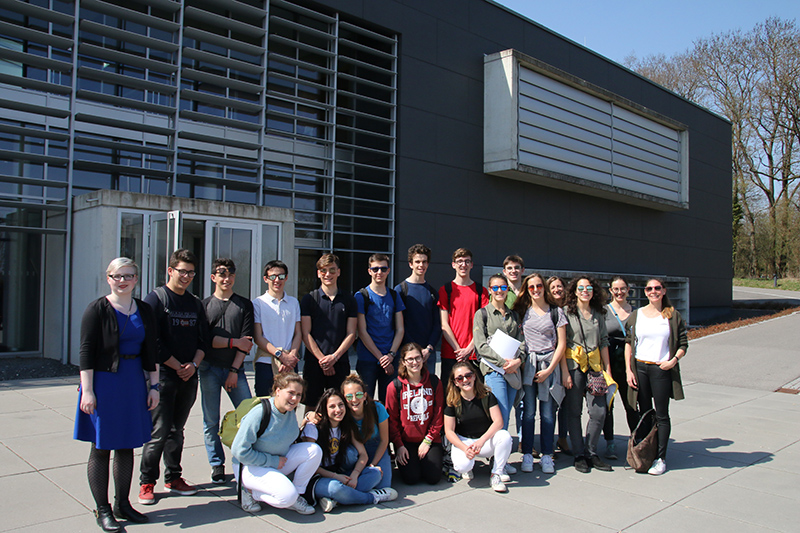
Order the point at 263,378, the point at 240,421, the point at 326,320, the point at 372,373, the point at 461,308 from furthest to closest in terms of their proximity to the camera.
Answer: the point at 461,308
the point at 372,373
the point at 326,320
the point at 263,378
the point at 240,421

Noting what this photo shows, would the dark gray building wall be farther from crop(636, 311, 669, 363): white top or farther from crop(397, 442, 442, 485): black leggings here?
crop(397, 442, 442, 485): black leggings

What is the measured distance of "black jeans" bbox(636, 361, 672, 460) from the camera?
5.29 m

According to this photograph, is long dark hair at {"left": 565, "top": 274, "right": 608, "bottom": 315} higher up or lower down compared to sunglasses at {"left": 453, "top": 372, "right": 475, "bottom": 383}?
higher up

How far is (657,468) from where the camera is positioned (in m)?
5.19

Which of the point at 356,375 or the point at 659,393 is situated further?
the point at 659,393

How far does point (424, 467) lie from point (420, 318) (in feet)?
4.67

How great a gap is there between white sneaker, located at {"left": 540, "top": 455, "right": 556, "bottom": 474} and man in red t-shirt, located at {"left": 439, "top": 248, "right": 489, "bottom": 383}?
1.14 m

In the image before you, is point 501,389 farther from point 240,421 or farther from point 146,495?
point 146,495

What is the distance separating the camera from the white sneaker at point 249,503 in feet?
13.7

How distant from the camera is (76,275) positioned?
9.60m

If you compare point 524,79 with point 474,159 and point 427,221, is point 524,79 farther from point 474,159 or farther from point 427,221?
point 427,221

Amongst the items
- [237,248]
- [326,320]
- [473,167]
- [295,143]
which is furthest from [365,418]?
[473,167]

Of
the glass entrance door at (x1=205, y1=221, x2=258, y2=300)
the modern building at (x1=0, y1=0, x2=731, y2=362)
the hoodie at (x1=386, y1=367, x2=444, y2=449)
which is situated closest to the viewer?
the hoodie at (x1=386, y1=367, x2=444, y2=449)

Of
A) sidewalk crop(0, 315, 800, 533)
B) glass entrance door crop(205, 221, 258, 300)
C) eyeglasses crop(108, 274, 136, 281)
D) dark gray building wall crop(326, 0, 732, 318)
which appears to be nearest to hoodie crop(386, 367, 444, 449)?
Answer: sidewalk crop(0, 315, 800, 533)
